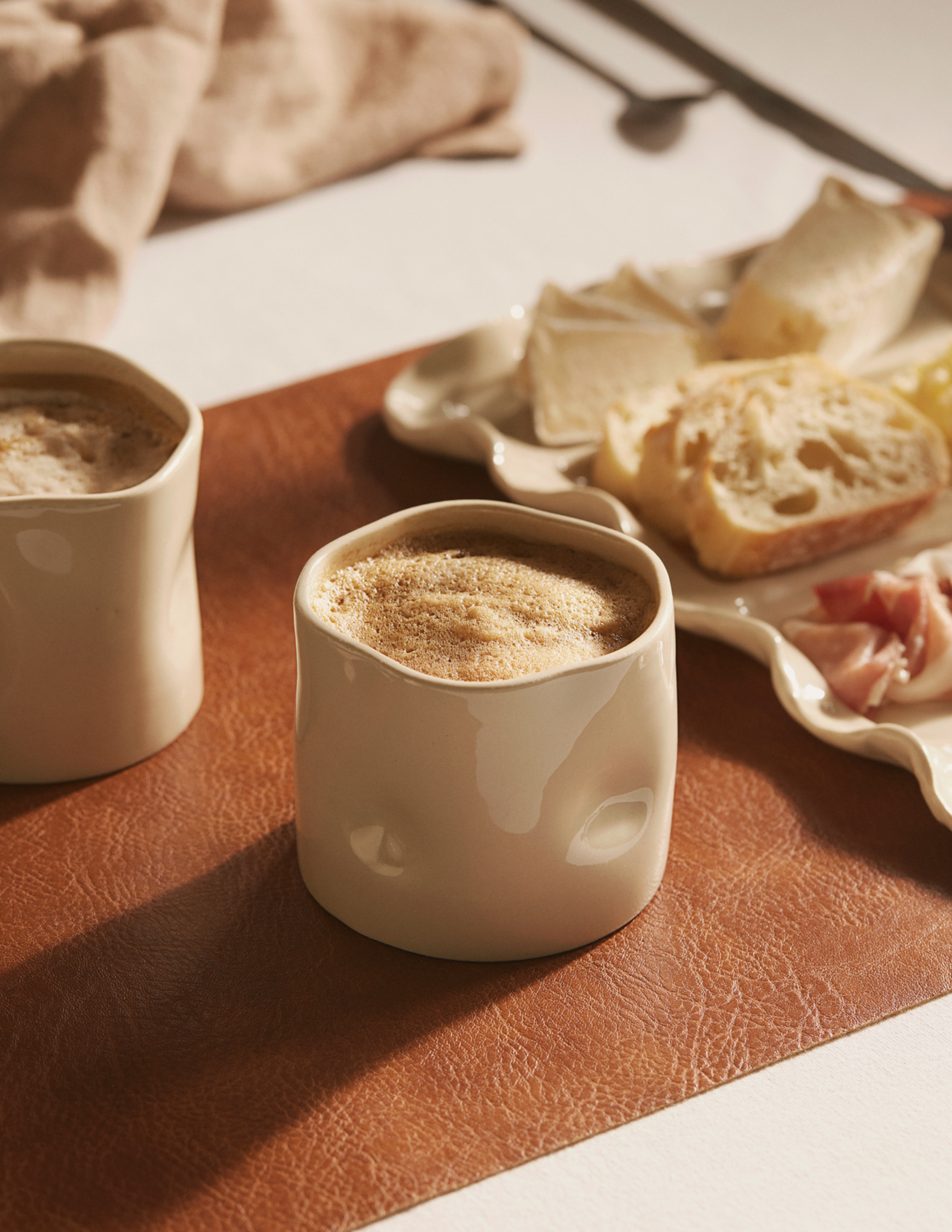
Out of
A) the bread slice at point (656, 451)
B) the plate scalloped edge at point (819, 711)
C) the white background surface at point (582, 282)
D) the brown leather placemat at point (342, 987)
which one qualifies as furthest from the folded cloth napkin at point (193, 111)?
the plate scalloped edge at point (819, 711)

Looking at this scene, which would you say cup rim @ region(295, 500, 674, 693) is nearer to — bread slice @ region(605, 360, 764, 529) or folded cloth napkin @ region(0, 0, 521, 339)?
bread slice @ region(605, 360, 764, 529)

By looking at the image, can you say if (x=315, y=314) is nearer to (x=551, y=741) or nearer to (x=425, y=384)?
(x=425, y=384)

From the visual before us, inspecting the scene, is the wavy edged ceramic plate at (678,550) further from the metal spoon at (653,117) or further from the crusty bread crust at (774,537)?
the metal spoon at (653,117)

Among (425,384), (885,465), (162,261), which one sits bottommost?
(162,261)

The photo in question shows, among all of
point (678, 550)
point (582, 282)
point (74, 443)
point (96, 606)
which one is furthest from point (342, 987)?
point (582, 282)

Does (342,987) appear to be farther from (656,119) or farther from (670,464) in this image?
(656,119)

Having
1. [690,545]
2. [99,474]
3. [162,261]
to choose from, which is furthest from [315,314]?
[99,474]
